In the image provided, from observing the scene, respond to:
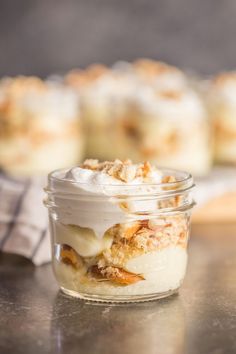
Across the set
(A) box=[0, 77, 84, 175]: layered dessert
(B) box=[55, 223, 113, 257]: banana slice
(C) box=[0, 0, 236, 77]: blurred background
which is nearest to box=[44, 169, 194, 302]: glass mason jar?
(B) box=[55, 223, 113, 257]: banana slice

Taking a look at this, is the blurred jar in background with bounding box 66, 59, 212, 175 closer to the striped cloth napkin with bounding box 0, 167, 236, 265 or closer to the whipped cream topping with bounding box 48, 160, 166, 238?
Answer: the striped cloth napkin with bounding box 0, 167, 236, 265

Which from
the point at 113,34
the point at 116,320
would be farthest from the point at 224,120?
the point at 116,320

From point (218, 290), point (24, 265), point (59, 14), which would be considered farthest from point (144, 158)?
point (59, 14)

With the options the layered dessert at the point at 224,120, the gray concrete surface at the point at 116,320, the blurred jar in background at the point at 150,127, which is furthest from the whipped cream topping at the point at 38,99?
the gray concrete surface at the point at 116,320

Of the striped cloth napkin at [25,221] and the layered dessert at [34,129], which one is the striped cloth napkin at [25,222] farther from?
the layered dessert at [34,129]

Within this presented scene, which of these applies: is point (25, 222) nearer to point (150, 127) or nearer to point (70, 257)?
point (70, 257)

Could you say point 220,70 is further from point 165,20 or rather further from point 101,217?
point 101,217
